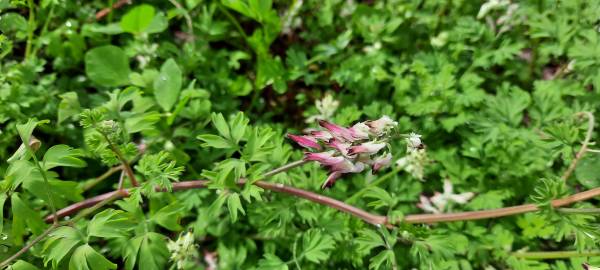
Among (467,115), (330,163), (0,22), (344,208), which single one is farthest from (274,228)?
(0,22)

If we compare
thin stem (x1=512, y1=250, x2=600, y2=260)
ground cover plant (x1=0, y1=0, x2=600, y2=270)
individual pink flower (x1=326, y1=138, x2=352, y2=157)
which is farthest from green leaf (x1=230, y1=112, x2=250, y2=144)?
thin stem (x1=512, y1=250, x2=600, y2=260)

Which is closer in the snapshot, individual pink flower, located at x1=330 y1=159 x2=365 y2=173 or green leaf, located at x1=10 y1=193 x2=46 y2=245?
individual pink flower, located at x1=330 y1=159 x2=365 y2=173

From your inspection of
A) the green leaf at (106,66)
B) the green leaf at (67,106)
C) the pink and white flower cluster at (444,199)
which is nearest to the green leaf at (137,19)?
the green leaf at (106,66)

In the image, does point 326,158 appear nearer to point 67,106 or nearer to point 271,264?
point 271,264

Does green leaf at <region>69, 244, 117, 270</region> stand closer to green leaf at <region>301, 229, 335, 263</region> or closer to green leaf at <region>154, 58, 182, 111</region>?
green leaf at <region>301, 229, 335, 263</region>

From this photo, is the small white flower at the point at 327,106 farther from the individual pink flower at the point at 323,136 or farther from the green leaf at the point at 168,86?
the individual pink flower at the point at 323,136

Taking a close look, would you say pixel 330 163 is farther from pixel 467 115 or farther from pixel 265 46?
pixel 265 46

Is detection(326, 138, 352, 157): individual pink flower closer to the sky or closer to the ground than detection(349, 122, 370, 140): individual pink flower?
closer to the ground
